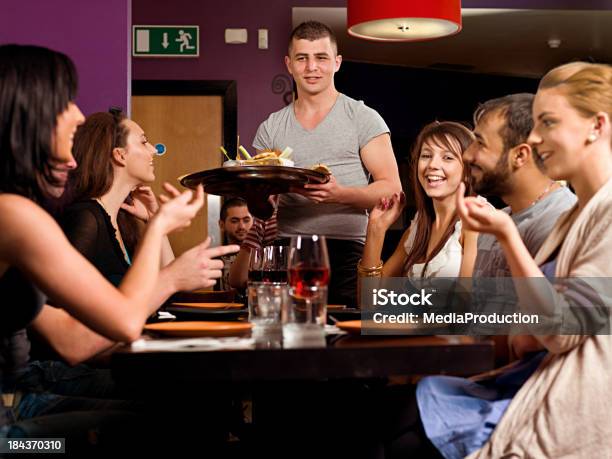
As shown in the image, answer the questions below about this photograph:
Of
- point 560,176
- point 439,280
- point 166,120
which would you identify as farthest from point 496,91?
point 560,176

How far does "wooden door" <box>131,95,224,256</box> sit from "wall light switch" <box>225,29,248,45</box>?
57 cm

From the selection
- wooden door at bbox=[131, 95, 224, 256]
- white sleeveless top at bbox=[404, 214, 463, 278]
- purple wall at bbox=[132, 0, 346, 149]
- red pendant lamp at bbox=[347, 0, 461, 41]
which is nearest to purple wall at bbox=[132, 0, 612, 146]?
purple wall at bbox=[132, 0, 346, 149]

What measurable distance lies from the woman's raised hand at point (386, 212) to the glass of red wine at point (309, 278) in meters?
1.28

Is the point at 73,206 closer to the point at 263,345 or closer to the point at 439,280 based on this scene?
the point at 439,280

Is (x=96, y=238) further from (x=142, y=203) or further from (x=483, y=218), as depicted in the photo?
(x=483, y=218)

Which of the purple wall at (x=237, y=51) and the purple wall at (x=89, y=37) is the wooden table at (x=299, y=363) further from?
the purple wall at (x=237, y=51)

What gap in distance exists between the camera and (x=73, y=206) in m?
3.05

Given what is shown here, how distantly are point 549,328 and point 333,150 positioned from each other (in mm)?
A: 2034

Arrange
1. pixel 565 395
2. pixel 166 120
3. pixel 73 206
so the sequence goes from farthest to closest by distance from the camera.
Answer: pixel 166 120 < pixel 73 206 < pixel 565 395

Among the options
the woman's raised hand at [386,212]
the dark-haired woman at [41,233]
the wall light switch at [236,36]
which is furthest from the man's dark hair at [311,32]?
the wall light switch at [236,36]

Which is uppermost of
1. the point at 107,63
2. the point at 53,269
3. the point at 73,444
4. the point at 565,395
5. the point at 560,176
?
the point at 107,63

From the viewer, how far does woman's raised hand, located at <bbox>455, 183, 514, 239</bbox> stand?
5.58 feet

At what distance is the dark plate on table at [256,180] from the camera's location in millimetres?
2865

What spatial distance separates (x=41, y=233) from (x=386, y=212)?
1712 millimetres
